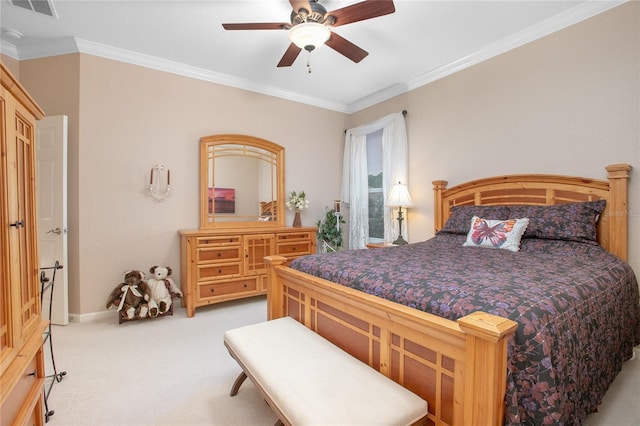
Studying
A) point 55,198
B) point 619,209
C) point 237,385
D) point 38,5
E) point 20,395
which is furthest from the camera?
point 55,198

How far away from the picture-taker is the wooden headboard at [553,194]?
236cm

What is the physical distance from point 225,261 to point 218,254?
0.12 m

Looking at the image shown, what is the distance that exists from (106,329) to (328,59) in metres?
3.57

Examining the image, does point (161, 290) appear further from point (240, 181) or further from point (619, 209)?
point (619, 209)

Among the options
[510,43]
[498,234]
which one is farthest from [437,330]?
[510,43]

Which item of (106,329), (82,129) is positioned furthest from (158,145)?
(106,329)

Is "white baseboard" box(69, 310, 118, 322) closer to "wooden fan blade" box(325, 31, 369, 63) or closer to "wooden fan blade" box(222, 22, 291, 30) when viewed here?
"wooden fan blade" box(222, 22, 291, 30)

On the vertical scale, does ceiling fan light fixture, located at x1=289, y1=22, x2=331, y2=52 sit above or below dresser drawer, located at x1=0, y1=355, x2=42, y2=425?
above

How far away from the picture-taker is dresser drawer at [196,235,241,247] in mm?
3297

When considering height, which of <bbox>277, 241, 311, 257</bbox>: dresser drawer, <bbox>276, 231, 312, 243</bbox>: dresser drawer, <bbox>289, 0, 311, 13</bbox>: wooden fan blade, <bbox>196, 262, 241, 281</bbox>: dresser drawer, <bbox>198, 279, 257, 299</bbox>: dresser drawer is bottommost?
<bbox>198, 279, 257, 299</bbox>: dresser drawer

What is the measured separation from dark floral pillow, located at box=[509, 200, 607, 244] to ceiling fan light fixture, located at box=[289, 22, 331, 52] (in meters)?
2.22

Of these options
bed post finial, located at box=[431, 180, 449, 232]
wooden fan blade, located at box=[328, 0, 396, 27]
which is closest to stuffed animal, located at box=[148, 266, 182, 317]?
wooden fan blade, located at box=[328, 0, 396, 27]

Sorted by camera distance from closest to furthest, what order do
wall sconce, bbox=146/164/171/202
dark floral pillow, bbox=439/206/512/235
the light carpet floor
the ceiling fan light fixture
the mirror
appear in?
the light carpet floor → the ceiling fan light fixture → dark floral pillow, bbox=439/206/512/235 → wall sconce, bbox=146/164/171/202 → the mirror

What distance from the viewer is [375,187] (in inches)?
180
